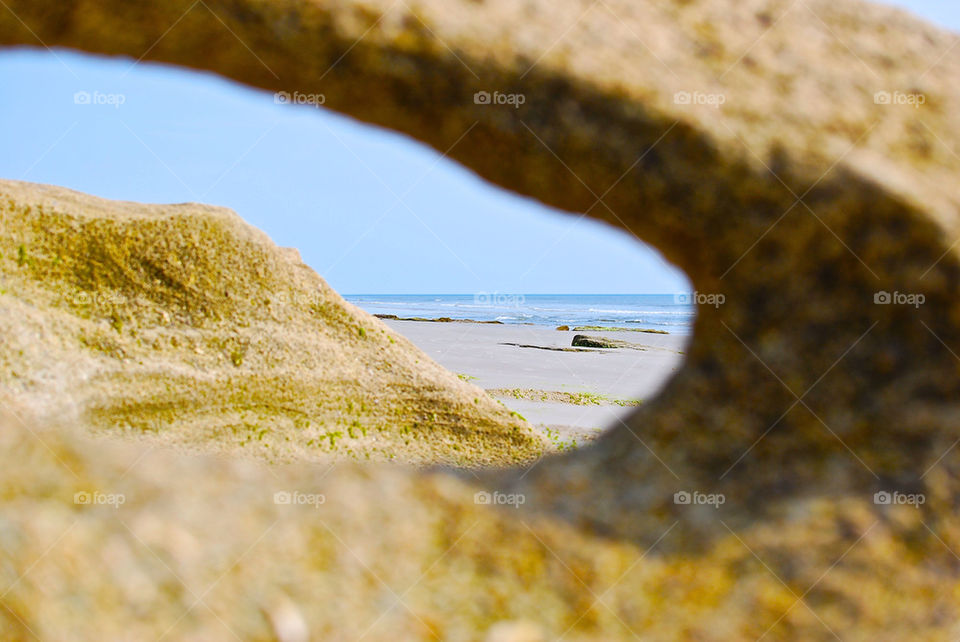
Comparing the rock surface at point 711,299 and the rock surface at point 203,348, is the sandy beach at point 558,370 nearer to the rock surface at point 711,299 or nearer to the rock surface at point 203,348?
the rock surface at point 203,348

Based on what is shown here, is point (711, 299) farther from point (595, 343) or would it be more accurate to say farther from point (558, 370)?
point (595, 343)

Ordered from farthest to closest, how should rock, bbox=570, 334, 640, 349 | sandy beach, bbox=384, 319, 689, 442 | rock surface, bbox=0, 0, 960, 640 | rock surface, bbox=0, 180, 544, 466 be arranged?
rock, bbox=570, 334, 640, 349 < sandy beach, bbox=384, 319, 689, 442 < rock surface, bbox=0, 180, 544, 466 < rock surface, bbox=0, 0, 960, 640

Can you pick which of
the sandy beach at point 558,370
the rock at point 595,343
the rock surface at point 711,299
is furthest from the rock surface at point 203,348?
the rock at point 595,343

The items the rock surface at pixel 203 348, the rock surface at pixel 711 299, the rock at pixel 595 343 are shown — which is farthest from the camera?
the rock at pixel 595 343

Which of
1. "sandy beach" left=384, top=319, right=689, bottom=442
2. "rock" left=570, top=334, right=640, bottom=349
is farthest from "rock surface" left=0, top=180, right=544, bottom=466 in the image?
"rock" left=570, top=334, right=640, bottom=349

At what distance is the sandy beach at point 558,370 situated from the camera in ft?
36.3

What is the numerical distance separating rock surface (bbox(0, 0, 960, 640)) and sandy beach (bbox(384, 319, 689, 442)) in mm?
2940

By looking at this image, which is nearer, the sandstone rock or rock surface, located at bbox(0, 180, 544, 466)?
rock surface, located at bbox(0, 180, 544, 466)

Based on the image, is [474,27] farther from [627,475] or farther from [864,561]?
[864,561]

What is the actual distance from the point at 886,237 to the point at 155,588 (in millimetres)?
3021

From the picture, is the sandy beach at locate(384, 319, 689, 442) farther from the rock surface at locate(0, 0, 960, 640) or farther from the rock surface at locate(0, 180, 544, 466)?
the rock surface at locate(0, 0, 960, 640)

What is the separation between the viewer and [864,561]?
95.7 inches

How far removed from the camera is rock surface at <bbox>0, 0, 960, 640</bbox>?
7.98 ft

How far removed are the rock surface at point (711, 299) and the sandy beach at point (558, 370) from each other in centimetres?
294
